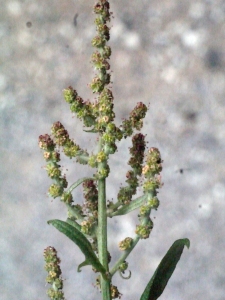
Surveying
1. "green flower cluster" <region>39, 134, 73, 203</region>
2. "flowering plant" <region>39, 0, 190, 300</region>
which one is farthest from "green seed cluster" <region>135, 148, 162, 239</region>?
"green flower cluster" <region>39, 134, 73, 203</region>

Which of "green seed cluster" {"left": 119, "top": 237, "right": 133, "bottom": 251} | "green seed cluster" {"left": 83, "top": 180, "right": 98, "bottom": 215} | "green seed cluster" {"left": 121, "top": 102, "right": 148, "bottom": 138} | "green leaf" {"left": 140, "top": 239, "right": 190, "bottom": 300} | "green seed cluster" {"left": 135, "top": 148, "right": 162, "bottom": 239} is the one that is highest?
"green seed cluster" {"left": 121, "top": 102, "right": 148, "bottom": 138}

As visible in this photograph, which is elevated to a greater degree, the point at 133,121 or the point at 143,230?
the point at 133,121

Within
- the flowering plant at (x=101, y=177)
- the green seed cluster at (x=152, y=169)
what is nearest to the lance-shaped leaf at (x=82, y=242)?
the flowering plant at (x=101, y=177)

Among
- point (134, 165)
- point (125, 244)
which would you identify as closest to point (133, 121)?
point (134, 165)

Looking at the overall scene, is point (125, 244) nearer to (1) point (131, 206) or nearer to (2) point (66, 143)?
(1) point (131, 206)

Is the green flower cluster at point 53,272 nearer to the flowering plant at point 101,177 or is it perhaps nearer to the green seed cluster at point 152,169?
the flowering plant at point 101,177

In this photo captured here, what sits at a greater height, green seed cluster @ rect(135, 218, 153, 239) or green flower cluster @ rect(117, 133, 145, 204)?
green flower cluster @ rect(117, 133, 145, 204)

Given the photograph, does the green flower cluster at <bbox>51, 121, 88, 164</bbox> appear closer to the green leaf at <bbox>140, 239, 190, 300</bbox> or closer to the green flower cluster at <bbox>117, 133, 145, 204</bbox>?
the green flower cluster at <bbox>117, 133, 145, 204</bbox>

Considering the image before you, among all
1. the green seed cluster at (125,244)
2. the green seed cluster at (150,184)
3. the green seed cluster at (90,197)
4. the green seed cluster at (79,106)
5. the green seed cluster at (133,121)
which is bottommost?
the green seed cluster at (125,244)
